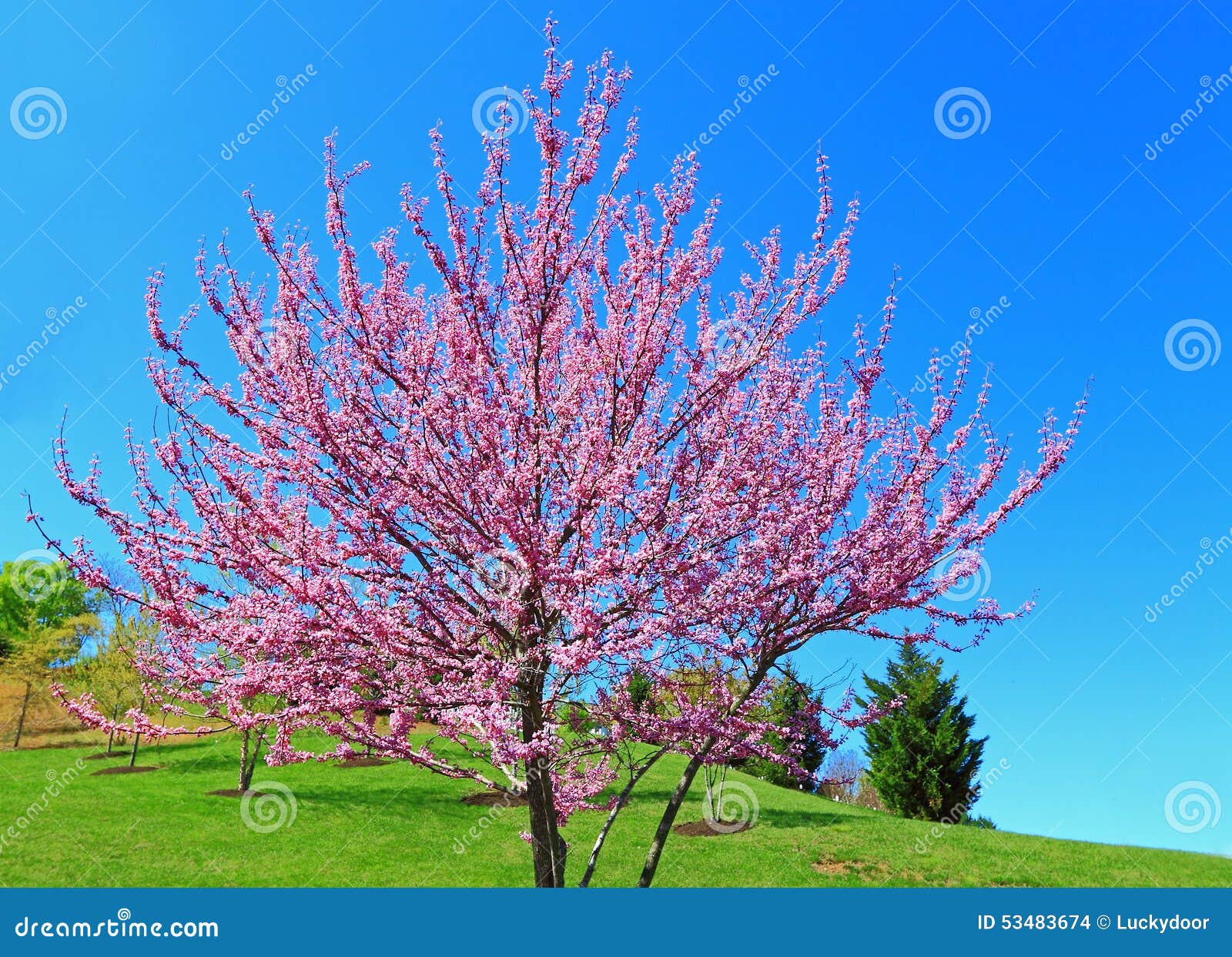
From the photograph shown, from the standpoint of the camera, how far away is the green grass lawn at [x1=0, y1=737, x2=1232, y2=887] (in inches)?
585

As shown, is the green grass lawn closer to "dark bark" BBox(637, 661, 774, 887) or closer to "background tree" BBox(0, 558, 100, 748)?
"dark bark" BBox(637, 661, 774, 887)

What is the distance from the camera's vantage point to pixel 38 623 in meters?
43.8

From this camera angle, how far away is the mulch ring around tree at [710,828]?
18.2 metres

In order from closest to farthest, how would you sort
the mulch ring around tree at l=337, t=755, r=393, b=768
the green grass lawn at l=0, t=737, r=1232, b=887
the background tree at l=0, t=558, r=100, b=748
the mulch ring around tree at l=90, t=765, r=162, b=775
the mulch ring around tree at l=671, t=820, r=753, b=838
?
1. the green grass lawn at l=0, t=737, r=1232, b=887
2. the mulch ring around tree at l=671, t=820, r=753, b=838
3. the mulch ring around tree at l=90, t=765, r=162, b=775
4. the mulch ring around tree at l=337, t=755, r=393, b=768
5. the background tree at l=0, t=558, r=100, b=748

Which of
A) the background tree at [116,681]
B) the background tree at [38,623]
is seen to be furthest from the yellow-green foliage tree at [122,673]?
the background tree at [38,623]

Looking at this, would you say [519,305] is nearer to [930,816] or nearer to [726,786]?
[726,786]

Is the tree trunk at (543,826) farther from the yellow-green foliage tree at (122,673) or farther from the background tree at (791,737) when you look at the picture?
the yellow-green foliage tree at (122,673)

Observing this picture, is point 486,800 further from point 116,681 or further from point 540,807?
point 540,807

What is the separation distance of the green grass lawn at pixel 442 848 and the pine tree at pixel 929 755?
494 cm

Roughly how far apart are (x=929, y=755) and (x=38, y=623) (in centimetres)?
4400

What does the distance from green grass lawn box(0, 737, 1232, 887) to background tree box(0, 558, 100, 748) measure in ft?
45.3

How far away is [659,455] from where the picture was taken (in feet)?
25.1

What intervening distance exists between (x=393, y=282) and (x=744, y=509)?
3852mm

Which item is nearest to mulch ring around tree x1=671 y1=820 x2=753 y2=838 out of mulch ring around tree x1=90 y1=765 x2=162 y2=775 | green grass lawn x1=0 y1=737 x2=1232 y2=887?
green grass lawn x1=0 y1=737 x2=1232 y2=887
